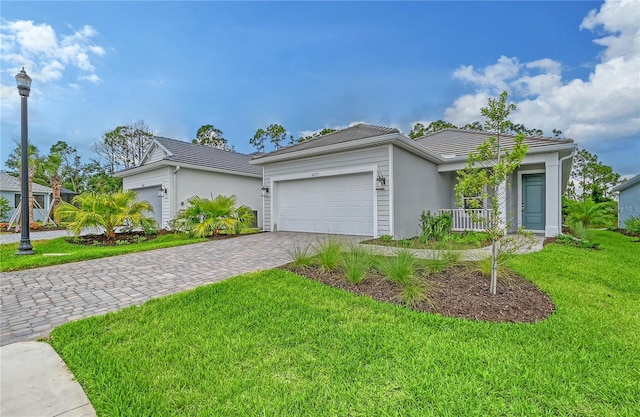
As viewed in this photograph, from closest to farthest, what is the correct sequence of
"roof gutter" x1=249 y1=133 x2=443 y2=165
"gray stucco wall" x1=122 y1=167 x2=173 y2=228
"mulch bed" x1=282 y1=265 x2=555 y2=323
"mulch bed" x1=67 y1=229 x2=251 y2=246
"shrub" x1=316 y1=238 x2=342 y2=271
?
"mulch bed" x1=282 y1=265 x2=555 y2=323 < "shrub" x1=316 y1=238 x2=342 y2=271 < "roof gutter" x1=249 y1=133 x2=443 y2=165 < "mulch bed" x1=67 y1=229 x2=251 y2=246 < "gray stucco wall" x1=122 y1=167 x2=173 y2=228

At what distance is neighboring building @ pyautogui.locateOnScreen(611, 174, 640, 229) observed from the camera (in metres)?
15.1

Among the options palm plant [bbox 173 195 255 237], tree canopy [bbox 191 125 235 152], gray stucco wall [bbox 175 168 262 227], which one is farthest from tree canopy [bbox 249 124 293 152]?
palm plant [bbox 173 195 255 237]

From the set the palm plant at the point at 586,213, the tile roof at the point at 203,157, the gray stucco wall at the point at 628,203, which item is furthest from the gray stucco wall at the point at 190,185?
the gray stucco wall at the point at 628,203

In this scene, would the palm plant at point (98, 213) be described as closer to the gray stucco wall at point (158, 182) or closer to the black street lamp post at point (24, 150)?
the black street lamp post at point (24, 150)

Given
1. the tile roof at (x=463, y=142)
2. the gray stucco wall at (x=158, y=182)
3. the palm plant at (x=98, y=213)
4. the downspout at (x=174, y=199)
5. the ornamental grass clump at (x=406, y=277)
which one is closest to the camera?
the ornamental grass clump at (x=406, y=277)

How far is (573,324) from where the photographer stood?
9.91 ft

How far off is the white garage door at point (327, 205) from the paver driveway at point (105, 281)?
3.19 meters

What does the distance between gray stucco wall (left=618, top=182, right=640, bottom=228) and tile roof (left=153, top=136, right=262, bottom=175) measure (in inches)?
781

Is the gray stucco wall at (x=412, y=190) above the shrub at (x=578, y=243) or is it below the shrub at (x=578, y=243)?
above

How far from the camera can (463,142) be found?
1191 centimetres

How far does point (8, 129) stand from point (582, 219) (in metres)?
33.0

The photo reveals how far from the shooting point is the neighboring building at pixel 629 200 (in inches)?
596

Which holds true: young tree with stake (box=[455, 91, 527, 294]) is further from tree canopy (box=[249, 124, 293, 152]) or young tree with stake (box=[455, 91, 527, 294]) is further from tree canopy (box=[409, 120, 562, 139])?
tree canopy (box=[249, 124, 293, 152])

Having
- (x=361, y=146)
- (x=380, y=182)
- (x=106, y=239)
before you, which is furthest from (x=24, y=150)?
(x=380, y=182)
